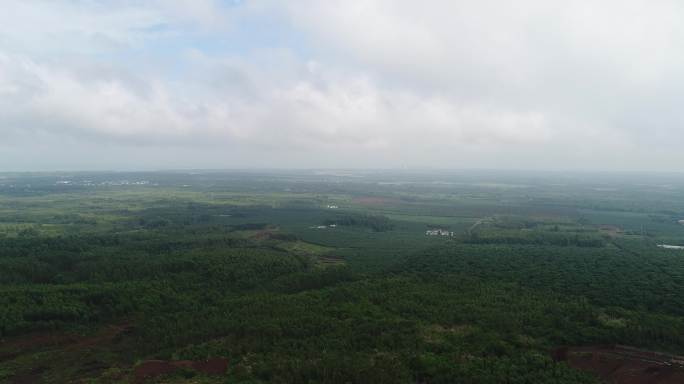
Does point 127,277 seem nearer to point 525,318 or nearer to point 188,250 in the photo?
point 188,250

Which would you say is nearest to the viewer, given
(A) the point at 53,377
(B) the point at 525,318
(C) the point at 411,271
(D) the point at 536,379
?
(D) the point at 536,379

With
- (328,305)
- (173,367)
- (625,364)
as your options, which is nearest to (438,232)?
(328,305)

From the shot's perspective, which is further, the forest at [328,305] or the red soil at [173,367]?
the forest at [328,305]

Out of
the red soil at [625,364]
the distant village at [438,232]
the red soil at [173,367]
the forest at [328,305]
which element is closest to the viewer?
the red soil at [625,364]

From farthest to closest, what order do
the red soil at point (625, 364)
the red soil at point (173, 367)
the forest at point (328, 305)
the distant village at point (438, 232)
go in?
the distant village at point (438, 232) → the forest at point (328, 305) → the red soil at point (173, 367) → the red soil at point (625, 364)

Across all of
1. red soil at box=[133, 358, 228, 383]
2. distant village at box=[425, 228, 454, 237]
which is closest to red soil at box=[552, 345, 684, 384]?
red soil at box=[133, 358, 228, 383]

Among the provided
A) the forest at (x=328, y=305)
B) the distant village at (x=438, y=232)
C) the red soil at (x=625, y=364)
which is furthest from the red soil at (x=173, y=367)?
the distant village at (x=438, y=232)

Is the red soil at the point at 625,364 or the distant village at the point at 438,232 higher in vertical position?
the red soil at the point at 625,364

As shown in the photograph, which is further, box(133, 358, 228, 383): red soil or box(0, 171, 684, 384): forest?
box(0, 171, 684, 384): forest

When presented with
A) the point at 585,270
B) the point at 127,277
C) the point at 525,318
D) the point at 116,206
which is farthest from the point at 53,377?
the point at 116,206

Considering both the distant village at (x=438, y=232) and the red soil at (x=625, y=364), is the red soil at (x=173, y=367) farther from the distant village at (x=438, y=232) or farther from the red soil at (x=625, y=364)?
the distant village at (x=438, y=232)

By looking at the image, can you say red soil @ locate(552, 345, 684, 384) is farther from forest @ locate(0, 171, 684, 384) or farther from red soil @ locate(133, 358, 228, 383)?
red soil @ locate(133, 358, 228, 383)
